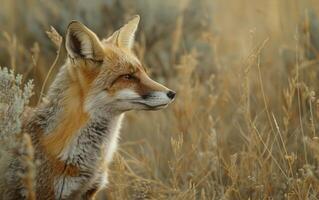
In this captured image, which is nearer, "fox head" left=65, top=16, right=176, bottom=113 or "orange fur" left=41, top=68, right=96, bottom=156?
"orange fur" left=41, top=68, right=96, bottom=156

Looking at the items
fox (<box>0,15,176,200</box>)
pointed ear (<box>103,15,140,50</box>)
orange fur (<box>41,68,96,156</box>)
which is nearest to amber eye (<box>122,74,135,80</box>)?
fox (<box>0,15,176,200</box>)

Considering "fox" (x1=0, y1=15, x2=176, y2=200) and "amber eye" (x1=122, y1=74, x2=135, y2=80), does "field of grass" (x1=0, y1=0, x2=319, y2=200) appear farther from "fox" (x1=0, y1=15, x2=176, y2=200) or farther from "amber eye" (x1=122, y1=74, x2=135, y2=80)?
"amber eye" (x1=122, y1=74, x2=135, y2=80)

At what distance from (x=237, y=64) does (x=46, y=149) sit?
3261mm

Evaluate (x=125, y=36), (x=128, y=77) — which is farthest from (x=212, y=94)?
(x=128, y=77)

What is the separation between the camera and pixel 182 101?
20.6 feet

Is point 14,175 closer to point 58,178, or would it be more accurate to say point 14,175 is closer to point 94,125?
point 58,178

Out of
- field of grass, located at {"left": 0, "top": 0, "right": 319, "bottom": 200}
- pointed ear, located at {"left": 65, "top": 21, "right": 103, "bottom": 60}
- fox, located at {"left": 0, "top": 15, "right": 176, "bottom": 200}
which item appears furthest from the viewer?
field of grass, located at {"left": 0, "top": 0, "right": 319, "bottom": 200}

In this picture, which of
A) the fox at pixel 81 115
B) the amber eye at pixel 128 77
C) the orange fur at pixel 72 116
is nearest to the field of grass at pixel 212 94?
the fox at pixel 81 115

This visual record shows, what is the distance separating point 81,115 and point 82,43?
0.49 m

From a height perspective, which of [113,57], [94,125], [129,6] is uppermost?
[129,6]

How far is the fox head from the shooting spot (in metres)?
4.34

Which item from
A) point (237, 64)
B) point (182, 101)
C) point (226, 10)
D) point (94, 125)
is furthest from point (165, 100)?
point (226, 10)

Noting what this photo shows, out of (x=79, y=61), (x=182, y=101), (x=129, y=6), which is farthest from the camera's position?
(x=129, y=6)

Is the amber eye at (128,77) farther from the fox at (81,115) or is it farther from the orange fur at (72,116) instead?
the orange fur at (72,116)
